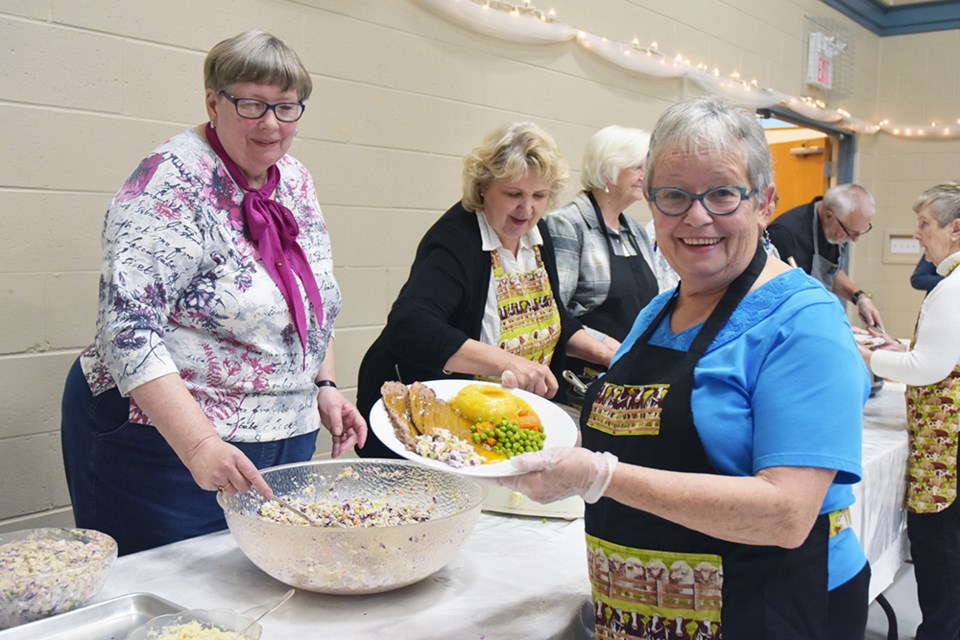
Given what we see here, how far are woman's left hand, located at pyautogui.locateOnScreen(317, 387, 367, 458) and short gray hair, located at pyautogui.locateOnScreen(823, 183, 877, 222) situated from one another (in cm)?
355

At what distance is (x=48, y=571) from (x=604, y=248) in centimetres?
192

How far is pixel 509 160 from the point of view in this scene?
85.8 inches

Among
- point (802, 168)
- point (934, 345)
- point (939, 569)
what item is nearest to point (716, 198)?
point (934, 345)

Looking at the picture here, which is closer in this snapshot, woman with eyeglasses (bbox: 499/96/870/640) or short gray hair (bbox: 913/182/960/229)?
woman with eyeglasses (bbox: 499/96/870/640)

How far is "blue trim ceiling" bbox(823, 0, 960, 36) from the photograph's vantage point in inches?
267

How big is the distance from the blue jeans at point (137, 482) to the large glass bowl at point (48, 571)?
319 millimetres

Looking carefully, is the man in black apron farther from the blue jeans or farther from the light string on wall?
the blue jeans

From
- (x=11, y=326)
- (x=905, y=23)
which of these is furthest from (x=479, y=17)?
(x=905, y=23)

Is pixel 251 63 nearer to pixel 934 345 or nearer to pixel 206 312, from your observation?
pixel 206 312

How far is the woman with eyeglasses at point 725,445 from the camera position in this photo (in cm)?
103

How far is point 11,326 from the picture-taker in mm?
2045

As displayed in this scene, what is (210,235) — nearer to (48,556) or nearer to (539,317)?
(48,556)

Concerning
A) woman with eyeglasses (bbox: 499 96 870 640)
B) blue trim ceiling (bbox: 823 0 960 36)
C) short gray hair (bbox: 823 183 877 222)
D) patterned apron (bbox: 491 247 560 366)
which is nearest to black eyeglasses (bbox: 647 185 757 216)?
woman with eyeglasses (bbox: 499 96 870 640)

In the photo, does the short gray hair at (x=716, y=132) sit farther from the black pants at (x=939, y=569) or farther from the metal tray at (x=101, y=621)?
the black pants at (x=939, y=569)
